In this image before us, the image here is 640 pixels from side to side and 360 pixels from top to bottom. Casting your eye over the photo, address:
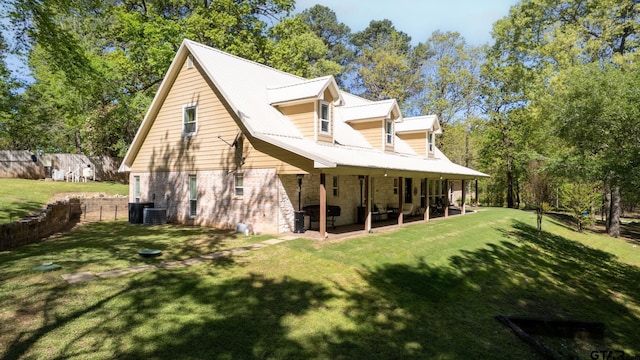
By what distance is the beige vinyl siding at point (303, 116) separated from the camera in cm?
1543

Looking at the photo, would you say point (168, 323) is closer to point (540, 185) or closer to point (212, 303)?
point (212, 303)

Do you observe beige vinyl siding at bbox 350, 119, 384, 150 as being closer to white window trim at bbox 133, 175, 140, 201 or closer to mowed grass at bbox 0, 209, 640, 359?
mowed grass at bbox 0, 209, 640, 359

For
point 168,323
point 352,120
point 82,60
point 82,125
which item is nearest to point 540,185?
point 352,120

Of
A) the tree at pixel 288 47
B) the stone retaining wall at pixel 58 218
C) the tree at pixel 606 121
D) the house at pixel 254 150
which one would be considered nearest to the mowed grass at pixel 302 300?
the stone retaining wall at pixel 58 218

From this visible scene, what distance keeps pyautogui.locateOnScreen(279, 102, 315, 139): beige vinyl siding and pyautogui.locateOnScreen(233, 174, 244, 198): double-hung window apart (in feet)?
10.6

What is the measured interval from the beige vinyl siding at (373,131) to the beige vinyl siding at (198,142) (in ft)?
17.2

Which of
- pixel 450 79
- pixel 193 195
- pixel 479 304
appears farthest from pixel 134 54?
pixel 450 79

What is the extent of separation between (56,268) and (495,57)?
126 ft

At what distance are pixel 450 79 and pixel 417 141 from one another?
1580cm

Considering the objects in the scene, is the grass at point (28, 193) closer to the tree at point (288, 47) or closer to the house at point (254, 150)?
the house at point (254, 150)

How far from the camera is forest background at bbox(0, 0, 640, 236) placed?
14467 mm

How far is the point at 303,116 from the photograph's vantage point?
1566 cm

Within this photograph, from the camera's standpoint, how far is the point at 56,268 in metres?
8.12

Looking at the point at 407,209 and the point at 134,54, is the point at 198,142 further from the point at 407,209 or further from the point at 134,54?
the point at 134,54
